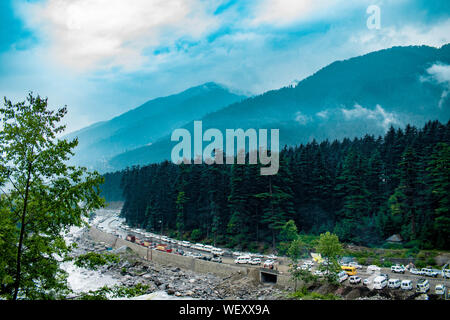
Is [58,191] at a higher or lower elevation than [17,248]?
higher

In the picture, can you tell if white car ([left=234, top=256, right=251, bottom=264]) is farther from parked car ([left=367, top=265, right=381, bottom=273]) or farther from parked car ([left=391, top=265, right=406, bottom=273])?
parked car ([left=391, top=265, right=406, bottom=273])

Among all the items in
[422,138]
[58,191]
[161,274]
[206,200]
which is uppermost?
[422,138]

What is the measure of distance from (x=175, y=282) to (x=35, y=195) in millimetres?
31633

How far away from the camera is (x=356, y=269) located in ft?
110

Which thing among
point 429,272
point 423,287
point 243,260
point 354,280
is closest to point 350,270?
point 354,280

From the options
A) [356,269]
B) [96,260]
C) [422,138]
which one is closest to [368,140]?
[422,138]

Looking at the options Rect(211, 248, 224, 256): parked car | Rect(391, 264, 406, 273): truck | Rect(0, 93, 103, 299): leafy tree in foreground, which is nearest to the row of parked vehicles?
Rect(211, 248, 224, 256): parked car

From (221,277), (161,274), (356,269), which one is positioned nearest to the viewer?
(356,269)

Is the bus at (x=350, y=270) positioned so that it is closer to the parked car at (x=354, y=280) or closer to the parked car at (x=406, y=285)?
the parked car at (x=354, y=280)

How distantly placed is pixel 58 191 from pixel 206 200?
167 feet

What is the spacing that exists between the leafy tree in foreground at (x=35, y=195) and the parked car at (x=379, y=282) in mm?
25406

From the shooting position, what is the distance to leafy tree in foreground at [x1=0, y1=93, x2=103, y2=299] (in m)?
8.27

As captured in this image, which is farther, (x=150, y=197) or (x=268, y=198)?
(x=150, y=197)
